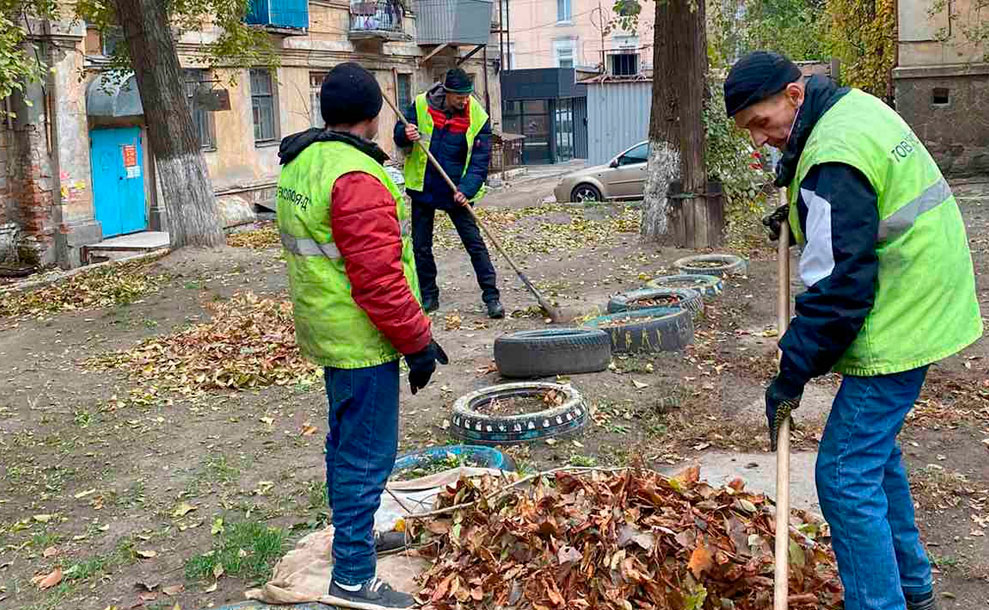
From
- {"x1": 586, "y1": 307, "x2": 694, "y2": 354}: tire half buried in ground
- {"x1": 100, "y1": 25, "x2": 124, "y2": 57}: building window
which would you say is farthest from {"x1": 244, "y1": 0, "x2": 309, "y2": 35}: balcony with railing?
{"x1": 586, "y1": 307, "x2": 694, "y2": 354}: tire half buried in ground

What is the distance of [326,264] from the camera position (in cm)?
364

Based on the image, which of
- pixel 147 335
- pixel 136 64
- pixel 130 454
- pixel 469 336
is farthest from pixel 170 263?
pixel 130 454

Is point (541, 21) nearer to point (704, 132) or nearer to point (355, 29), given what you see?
point (355, 29)

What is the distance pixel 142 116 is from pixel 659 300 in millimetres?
14220

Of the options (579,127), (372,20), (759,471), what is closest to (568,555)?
(759,471)

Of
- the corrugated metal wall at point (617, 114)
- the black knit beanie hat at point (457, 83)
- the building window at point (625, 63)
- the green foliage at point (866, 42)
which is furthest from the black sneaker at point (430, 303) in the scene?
the building window at point (625, 63)

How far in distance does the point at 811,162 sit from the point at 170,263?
11270mm

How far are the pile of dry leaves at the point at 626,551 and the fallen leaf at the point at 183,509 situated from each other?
1640 millimetres

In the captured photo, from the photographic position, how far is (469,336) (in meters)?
8.34

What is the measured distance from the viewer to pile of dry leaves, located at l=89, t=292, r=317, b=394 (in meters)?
7.55

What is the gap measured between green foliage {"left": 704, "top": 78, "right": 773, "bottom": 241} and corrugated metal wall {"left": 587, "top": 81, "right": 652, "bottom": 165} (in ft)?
71.0

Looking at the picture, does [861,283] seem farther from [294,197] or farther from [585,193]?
[585,193]

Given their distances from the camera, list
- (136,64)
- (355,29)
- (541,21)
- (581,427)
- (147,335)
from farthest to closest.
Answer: (541,21) < (355,29) < (136,64) < (147,335) < (581,427)

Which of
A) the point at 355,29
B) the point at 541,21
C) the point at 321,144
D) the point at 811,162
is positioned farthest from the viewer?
the point at 541,21
